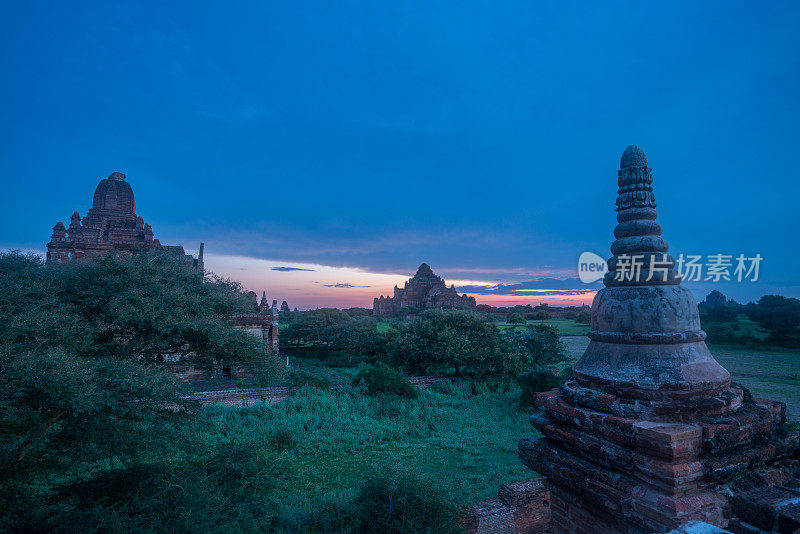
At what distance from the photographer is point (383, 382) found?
16688mm

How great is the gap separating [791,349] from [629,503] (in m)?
39.3

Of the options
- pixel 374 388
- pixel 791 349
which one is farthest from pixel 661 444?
pixel 791 349

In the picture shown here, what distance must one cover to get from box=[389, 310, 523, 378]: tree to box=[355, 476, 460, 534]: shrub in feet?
48.4

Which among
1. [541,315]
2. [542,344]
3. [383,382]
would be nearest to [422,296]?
[541,315]

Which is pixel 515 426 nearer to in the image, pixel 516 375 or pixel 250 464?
pixel 516 375

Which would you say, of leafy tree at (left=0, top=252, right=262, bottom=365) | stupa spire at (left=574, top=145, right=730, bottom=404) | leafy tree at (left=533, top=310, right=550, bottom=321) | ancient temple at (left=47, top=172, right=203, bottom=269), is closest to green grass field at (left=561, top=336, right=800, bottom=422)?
leafy tree at (left=533, top=310, right=550, bottom=321)

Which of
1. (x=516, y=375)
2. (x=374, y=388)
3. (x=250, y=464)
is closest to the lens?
(x=250, y=464)

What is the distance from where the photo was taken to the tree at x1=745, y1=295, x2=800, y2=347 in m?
30.4

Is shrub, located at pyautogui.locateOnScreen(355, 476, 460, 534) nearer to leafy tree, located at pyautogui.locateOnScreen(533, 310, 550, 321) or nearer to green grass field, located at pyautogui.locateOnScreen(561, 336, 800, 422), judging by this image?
green grass field, located at pyautogui.locateOnScreen(561, 336, 800, 422)

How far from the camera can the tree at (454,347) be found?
2100 centimetres

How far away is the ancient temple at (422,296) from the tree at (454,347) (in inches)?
1728

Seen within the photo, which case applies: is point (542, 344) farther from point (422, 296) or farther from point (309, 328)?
point (422, 296)

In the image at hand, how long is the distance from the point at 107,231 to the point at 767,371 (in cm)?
4755

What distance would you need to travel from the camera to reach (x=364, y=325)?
34750 millimetres
